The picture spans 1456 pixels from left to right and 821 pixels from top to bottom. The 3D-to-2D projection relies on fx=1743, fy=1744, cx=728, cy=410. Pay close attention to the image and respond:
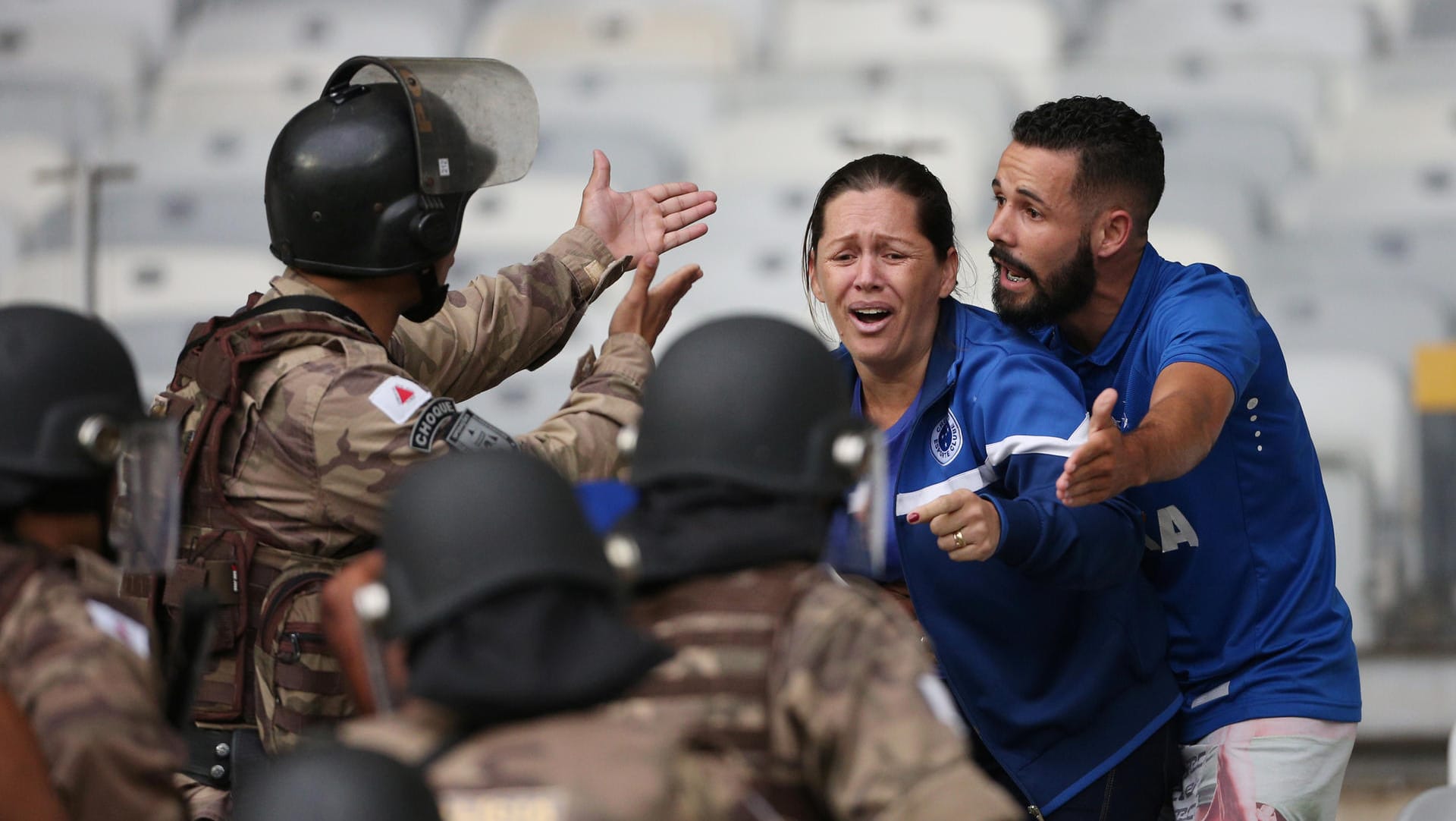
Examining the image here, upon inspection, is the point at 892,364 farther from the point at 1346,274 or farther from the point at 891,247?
the point at 1346,274

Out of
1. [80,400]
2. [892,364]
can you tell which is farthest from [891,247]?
[80,400]

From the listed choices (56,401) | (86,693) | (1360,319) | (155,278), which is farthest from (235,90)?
(86,693)

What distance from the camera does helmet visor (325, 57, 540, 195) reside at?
2.39 meters

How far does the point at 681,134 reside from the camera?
5.79m

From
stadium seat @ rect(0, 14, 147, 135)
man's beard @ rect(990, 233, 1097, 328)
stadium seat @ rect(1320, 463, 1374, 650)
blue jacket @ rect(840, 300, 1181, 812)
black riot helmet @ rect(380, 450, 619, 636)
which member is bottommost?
stadium seat @ rect(1320, 463, 1374, 650)

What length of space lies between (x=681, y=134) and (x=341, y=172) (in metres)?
3.53

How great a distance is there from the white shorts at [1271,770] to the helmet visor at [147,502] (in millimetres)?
1433

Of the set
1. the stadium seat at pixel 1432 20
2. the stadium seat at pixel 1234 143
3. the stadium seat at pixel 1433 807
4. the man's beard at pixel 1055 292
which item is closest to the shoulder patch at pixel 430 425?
the man's beard at pixel 1055 292

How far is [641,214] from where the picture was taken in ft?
9.23

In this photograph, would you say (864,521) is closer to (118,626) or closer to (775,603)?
(775,603)

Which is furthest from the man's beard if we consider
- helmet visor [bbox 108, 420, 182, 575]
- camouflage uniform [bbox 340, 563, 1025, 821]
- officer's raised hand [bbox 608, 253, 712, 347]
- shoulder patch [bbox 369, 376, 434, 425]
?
helmet visor [bbox 108, 420, 182, 575]

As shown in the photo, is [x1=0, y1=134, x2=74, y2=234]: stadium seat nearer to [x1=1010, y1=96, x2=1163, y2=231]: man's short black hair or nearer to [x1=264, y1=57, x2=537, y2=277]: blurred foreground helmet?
[x1=264, y1=57, x2=537, y2=277]: blurred foreground helmet

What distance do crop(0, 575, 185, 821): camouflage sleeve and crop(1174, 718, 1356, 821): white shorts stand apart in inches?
56.4

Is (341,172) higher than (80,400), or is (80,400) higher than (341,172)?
(341,172)
